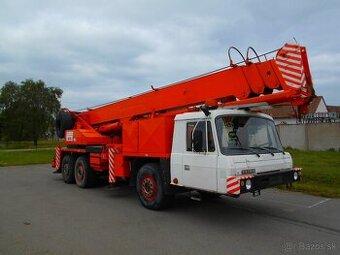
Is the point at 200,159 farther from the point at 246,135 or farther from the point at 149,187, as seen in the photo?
the point at 149,187

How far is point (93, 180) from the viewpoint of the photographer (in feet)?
43.5

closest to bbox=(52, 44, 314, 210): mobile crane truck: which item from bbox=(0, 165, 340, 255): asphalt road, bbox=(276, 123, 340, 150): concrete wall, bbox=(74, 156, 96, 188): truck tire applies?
bbox=(0, 165, 340, 255): asphalt road

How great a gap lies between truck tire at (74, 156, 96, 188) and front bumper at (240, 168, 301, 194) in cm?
669

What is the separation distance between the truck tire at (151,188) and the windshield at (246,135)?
6.53ft

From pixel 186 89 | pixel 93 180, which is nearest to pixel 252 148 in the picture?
pixel 186 89

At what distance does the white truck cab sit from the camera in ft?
25.4

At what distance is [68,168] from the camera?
14.6 m

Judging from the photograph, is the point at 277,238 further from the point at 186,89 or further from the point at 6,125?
the point at 6,125

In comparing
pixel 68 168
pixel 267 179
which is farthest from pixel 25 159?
pixel 267 179

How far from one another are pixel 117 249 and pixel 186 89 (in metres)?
4.79

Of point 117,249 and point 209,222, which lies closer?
point 117,249

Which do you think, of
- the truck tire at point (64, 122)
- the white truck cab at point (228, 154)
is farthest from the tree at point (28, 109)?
the white truck cab at point (228, 154)

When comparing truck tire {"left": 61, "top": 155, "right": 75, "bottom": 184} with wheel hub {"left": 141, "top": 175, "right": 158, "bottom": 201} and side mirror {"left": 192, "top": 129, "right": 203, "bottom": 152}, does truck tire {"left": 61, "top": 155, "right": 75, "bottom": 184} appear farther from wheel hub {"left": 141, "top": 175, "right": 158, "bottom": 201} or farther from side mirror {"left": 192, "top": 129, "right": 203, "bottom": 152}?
side mirror {"left": 192, "top": 129, "right": 203, "bottom": 152}

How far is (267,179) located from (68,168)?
856cm
